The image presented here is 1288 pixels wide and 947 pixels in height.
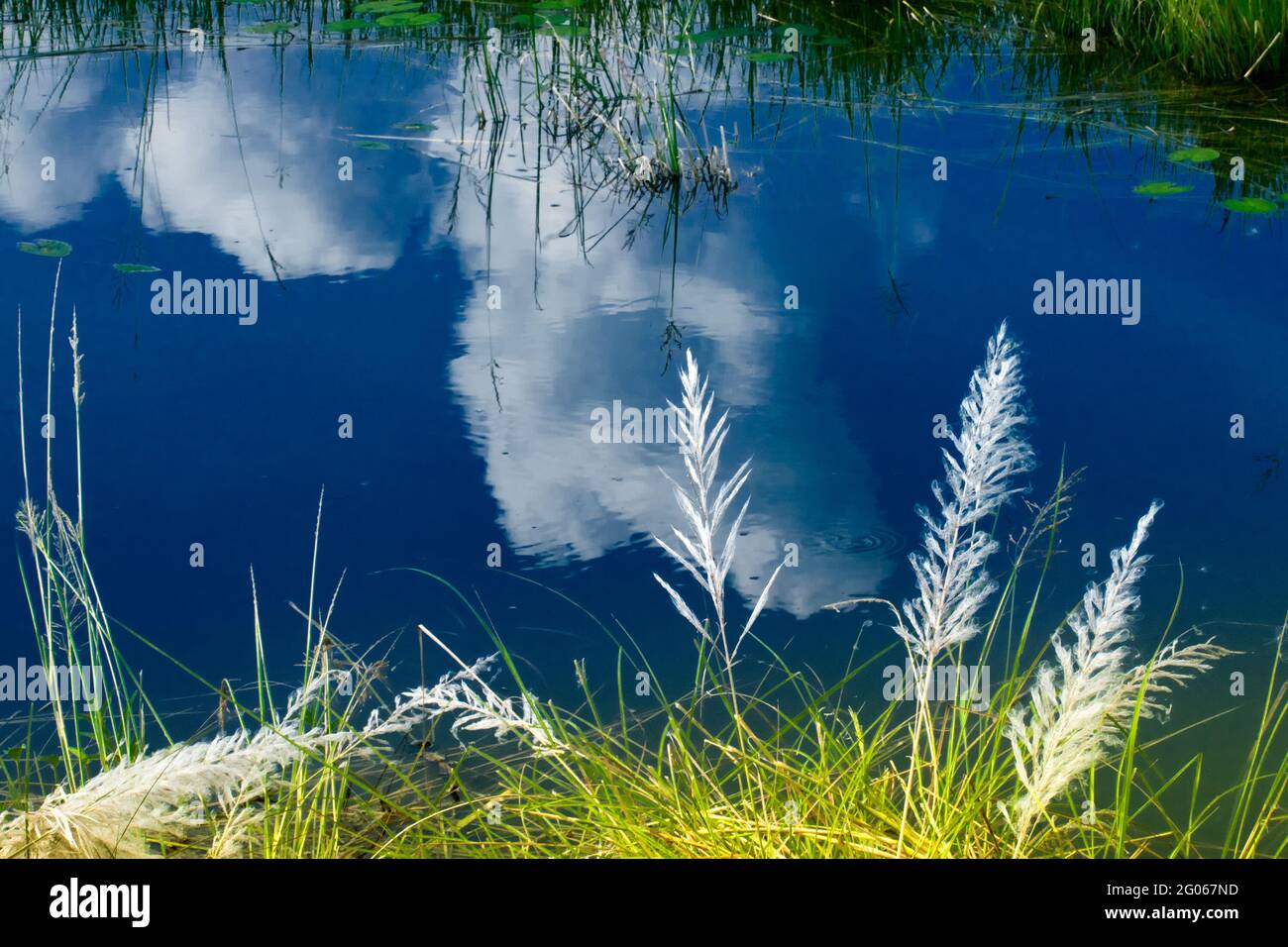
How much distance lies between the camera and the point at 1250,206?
145 inches

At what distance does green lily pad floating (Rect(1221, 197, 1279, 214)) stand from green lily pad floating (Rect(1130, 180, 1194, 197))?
0.13 meters

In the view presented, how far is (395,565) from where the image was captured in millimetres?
2248

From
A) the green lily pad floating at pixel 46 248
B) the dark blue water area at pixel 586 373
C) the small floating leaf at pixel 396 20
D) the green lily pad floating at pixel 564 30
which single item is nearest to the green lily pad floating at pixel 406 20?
the small floating leaf at pixel 396 20

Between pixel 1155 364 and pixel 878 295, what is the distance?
2.29 feet

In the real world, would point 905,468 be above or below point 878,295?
below

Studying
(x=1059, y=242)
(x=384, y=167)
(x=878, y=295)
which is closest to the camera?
(x=878, y=295)

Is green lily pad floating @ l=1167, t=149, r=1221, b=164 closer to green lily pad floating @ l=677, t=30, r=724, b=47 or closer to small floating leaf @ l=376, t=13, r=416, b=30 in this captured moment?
green lily pad floating @ l=677, t=30, r=724, b=47

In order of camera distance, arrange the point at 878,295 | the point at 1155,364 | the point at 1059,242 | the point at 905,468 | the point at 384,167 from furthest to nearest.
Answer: the point at 384,167, the point at 1059,242, the point at 878,295, the point at 1155,364, the point at 905,468

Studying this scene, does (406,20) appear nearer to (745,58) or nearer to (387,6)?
(387,6)

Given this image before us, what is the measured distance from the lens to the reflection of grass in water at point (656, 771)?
142cm

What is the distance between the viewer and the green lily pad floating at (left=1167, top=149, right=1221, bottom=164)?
405 cm
